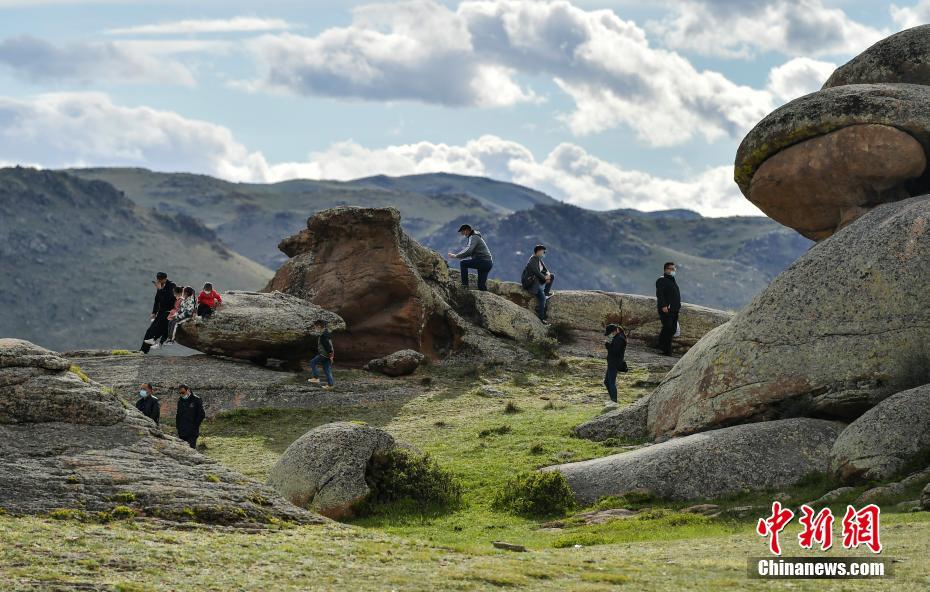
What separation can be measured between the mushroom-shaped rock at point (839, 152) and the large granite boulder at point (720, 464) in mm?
10395

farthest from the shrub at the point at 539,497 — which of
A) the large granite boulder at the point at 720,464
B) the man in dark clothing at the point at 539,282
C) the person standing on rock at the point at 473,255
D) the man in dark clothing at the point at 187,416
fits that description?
the man in dark clothing at the point at 539,282

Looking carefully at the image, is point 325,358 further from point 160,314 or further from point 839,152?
point 839,152

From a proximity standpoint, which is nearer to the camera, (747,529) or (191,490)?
(191,490)

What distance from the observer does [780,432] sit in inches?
1094

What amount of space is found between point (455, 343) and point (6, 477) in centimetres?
3422

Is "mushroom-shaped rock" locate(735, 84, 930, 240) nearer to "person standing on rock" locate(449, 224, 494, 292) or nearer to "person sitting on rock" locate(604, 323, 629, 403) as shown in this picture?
"person sitting on rock" locate(604, 323, 629, 403)

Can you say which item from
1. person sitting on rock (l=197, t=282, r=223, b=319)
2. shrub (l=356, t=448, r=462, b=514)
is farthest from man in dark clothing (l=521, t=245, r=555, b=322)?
shrub (l=356, t=448, r=462, b=514)

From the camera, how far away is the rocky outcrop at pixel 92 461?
18719mm

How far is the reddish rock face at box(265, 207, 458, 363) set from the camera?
50.6 metres

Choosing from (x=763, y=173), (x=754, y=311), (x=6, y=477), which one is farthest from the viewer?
(x=763, y=173)

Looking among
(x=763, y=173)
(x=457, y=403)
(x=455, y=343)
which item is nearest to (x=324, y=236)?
(x=455, y=343)

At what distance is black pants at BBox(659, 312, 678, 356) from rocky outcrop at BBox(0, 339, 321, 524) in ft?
105

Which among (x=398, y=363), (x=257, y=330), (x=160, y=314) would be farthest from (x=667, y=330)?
(x=160, y=314)

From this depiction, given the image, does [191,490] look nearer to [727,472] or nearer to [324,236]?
[727,472]
